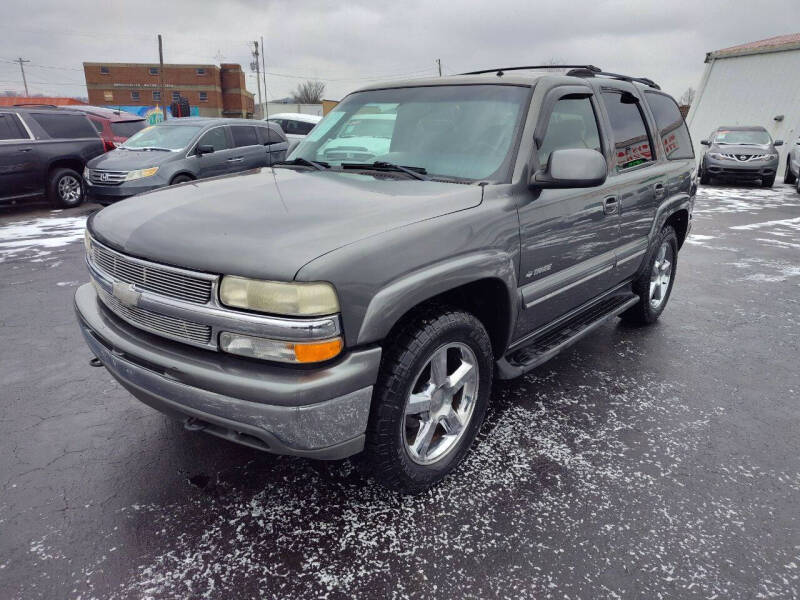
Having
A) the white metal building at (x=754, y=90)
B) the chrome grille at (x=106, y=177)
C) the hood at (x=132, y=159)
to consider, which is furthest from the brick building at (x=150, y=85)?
the chrome grille at (x=106, y=177)

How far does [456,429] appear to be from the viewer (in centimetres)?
261

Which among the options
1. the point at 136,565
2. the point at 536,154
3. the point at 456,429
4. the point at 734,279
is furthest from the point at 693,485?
the point at 734,279

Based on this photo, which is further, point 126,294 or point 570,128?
point 570,128

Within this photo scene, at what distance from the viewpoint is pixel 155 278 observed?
211cm

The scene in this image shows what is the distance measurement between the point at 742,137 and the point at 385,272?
17032 millimetres

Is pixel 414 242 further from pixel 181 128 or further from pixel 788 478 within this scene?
pixel 181 128

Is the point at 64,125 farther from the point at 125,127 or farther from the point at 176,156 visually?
the point at 125,127

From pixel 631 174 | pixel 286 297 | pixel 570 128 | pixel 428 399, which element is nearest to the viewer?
pixel 286 297

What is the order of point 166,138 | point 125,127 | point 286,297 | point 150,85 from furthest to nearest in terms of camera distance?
point 150,85, point 125,127, point 166,138, point 286,297

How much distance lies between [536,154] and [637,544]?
5.88 feet

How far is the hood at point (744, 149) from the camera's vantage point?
1470 cm

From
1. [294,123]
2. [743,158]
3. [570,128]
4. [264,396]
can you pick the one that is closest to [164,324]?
[264,396]

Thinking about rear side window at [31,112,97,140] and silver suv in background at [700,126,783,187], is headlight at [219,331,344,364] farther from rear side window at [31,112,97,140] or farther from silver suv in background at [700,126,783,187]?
silver suv in background at [700,126,783,187]

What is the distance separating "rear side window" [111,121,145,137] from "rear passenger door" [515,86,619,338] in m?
12.5
